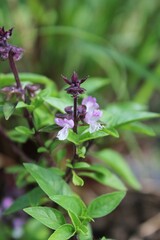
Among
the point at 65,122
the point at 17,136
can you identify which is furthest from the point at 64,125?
the point at 17,136

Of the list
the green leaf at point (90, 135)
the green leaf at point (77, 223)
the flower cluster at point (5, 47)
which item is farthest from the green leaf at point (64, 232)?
the flower cluster at point (5, 47)

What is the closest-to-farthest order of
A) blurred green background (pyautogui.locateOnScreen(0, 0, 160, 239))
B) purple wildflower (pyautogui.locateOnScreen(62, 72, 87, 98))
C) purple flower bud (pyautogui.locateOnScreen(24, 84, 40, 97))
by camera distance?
purple wildflower (pyautogui.locateOnScreen(62, 72, 87, 98)) → purple flower bud (pyautogui.locateOnScreen(24, 84, 40, 97)) → blurred green background (pyautogui.locateOnScreen(0, 0, 160, 239))

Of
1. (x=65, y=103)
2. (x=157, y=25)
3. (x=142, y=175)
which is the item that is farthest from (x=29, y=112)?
(x=157, y=25)

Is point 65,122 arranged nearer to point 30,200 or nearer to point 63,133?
point 63,133

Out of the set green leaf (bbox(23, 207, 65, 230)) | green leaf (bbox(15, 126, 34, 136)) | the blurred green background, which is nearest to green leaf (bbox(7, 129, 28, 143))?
green leaf (bbox(15, 126, 34, 136))

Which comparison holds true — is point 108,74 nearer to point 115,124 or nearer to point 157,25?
point 157,25

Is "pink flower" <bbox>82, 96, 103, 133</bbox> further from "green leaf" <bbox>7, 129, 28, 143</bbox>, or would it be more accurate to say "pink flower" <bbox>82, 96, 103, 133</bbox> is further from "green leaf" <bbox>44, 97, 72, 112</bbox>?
"green leaf" <bbox>7, 129, 28, 143</bbox>
